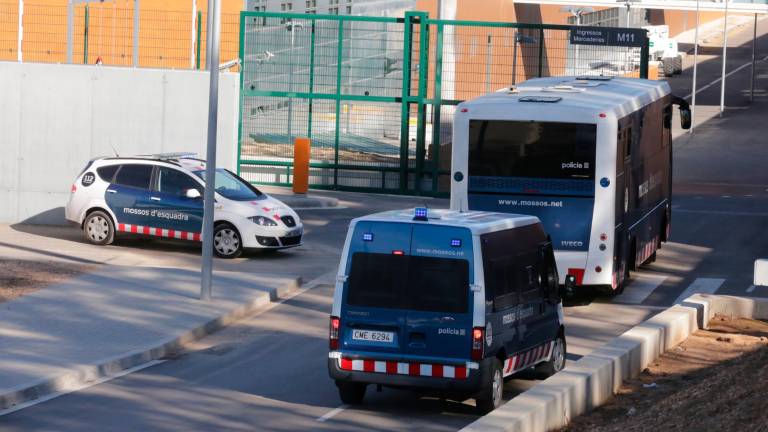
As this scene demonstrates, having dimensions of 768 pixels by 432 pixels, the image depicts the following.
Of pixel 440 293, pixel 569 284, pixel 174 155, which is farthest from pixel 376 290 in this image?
pixel 174 155

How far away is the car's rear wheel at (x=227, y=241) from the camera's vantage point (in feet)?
78.3

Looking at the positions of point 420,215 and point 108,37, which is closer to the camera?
point 420,215

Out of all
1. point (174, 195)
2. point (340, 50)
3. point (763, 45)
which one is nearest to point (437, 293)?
point (174, 195)

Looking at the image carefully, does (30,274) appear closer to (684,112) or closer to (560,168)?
(560,168)

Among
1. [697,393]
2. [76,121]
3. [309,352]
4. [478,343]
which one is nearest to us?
[697,393]

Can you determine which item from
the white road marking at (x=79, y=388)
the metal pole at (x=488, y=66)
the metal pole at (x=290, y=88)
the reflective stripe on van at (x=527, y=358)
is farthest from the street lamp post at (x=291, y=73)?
the reflective stripe on van at (x=527, y=358)

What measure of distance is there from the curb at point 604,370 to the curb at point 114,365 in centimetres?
528

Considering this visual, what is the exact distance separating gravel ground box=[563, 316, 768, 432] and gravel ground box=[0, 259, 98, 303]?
9.65m

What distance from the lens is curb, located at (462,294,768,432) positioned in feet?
34.5

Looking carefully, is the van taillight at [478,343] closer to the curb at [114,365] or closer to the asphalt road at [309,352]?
the asphalt road at [309,352]

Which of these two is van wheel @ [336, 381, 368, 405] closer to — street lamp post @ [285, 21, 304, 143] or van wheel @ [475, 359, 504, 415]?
van wheel @ [475, 359, 504, 415]

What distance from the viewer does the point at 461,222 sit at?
1302cm

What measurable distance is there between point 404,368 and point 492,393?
903mm

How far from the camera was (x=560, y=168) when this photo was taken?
1998cm
